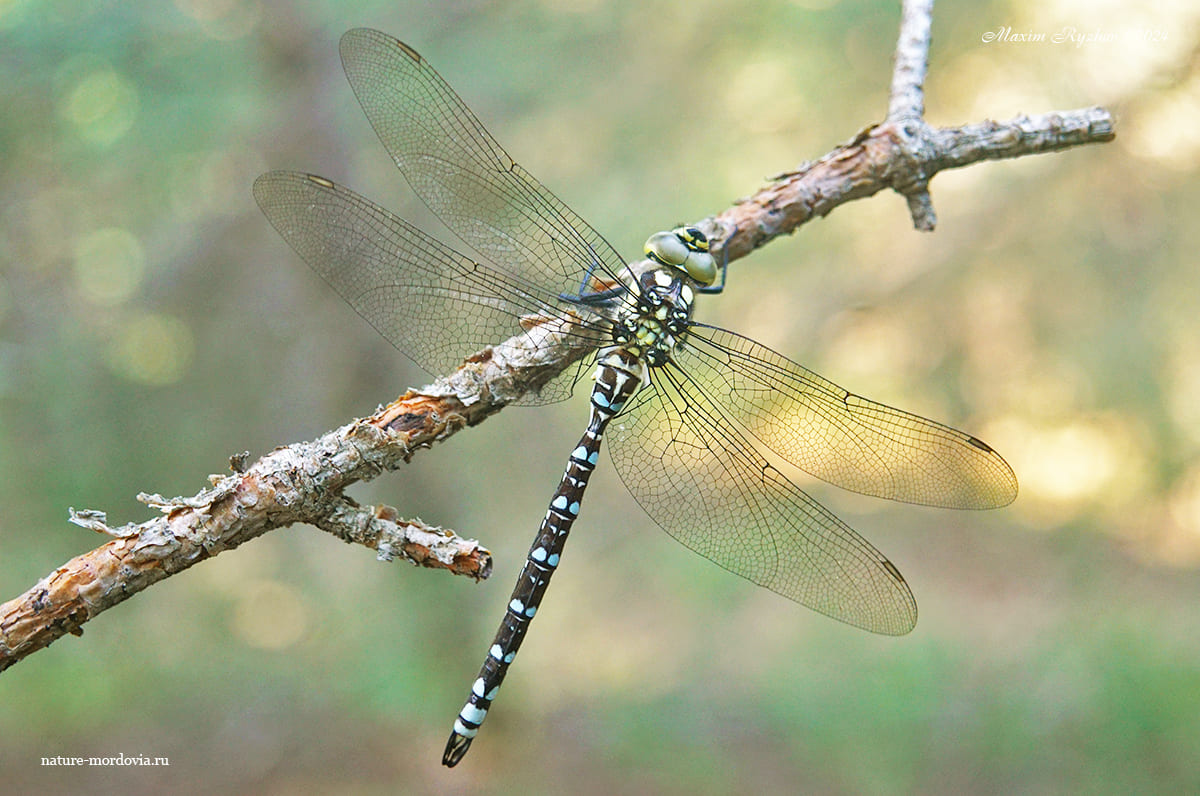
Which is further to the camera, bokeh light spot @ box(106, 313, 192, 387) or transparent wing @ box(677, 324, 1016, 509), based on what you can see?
bokeh light spot @ box(106, 313, 192, 387)

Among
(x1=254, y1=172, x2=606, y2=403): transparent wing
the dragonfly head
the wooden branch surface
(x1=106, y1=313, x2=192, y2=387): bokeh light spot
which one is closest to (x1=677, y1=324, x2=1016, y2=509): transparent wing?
the dragonfly head

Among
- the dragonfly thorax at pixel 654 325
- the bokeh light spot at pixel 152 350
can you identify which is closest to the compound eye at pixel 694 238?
the dragonfly thorax at pixel 654 325

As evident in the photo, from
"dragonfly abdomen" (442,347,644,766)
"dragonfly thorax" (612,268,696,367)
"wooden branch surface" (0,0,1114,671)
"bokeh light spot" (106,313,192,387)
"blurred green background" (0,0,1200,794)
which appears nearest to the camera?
"wooden branch surface" (0,0,1114,671)

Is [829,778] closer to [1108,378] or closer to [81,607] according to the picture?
[1108,378]

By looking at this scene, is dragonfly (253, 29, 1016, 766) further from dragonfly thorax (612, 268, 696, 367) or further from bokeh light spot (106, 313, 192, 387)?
bokeh light spot (106, 313, 192, 387)

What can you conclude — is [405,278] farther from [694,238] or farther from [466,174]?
[694,238]

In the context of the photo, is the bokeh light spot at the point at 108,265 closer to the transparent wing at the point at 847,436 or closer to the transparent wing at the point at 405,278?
the transparent wing at the point at 405,278

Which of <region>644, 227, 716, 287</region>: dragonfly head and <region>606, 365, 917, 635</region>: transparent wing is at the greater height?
<region>644, 227, 716, 287</region>: dragonfly head
